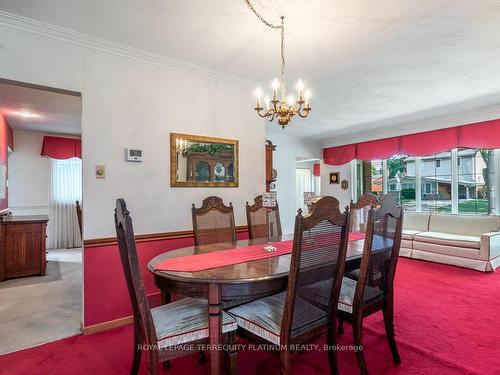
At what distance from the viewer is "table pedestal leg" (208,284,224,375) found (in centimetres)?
149

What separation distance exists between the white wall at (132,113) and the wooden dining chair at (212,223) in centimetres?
47

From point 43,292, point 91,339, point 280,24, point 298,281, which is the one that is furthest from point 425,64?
point 43,292

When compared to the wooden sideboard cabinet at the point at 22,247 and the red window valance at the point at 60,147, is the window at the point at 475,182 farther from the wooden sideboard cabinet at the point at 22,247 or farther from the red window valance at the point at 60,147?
the red window valance at the point at 60,147

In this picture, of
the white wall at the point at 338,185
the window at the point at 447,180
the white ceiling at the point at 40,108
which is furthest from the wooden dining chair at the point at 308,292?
the white wall at the point at 338,185

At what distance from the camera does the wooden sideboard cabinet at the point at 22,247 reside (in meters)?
3.96

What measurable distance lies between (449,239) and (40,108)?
21.2 feet

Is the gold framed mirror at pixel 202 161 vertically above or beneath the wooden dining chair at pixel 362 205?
above

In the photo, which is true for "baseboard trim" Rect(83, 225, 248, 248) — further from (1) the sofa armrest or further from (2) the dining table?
(1) the sofa armrest

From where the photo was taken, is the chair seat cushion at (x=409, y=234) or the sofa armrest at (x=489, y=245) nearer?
the sofa armrest at (x=489, y=245)

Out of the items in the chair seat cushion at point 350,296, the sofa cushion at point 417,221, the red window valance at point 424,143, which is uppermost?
the red window valance at point 424,143

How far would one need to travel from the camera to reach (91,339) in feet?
7.61

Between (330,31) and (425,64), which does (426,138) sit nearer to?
(425,64)

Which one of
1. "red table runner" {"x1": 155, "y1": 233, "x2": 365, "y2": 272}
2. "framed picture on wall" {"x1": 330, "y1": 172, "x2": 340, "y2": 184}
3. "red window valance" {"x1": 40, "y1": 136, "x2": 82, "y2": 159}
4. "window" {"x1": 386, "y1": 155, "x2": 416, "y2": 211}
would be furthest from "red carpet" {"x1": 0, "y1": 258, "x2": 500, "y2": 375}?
"red window valance" {"x1": 40, "y1": 136, "x2": 82, "y2": 159}

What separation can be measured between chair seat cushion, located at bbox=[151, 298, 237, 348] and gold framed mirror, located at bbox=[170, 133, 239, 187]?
1.49 metres
